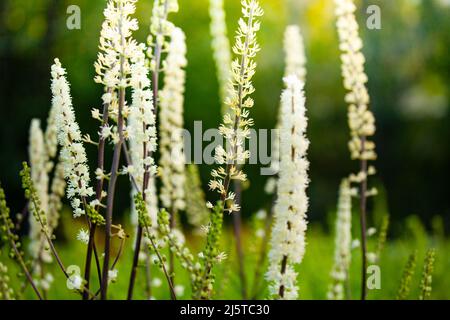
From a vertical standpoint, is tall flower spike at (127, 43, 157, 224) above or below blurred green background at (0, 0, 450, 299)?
below

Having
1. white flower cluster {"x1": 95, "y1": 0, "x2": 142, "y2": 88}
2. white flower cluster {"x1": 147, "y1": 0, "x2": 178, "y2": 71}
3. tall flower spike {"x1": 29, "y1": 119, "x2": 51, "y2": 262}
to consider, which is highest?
white flower cluster {"x1": 147, "y1": 0, "x2": 178, "y2": 71}

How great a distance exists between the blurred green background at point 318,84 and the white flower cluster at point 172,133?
4.88 metres

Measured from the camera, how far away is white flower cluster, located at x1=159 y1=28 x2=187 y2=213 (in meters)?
3.13

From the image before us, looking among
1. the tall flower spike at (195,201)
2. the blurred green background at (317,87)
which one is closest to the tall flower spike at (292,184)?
the tall flower spike at (195,201)

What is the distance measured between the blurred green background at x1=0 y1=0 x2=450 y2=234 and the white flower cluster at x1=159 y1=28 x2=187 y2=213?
488 cm

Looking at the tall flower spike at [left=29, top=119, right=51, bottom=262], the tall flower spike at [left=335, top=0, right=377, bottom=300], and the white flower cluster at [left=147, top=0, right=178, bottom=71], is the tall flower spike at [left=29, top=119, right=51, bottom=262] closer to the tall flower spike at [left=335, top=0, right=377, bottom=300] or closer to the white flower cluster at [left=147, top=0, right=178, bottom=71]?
the white flower cluster at [left=147, top=0, right=178, bottom=71]

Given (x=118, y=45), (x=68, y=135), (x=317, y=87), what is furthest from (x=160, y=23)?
(x=317, y=87)

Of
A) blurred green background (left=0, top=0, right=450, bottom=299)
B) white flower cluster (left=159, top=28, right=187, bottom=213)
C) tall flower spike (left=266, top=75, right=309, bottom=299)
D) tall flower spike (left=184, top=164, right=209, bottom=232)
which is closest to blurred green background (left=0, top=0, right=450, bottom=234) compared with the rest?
blurred green background (left=0, top=0, right=450, bottom=299)

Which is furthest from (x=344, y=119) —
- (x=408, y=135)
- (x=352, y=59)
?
(x=352, y=59)

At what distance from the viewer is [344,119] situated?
10766mm

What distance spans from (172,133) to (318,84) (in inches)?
309

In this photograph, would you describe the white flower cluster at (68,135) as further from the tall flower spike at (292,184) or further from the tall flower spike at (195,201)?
the tall flower spike at (195,201)

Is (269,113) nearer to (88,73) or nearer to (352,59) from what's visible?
(88,73)

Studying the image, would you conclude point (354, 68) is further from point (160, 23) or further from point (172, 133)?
point (160, 23)
